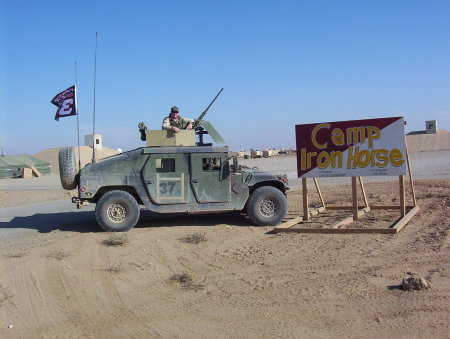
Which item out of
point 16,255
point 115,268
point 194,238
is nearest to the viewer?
point 115,268

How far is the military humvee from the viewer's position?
9773 mm

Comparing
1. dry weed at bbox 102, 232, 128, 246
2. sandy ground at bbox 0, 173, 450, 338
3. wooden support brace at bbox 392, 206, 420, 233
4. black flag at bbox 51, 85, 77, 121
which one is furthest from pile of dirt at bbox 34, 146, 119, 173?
sandy ground at bbox 0, 173, 450, 338

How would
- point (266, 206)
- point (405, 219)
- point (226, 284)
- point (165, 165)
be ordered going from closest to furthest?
point (226, 284) < point (405, 219) < point (165, 165) < point (266, 206)

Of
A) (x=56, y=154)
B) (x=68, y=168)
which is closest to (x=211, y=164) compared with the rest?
(x=68, y=168)

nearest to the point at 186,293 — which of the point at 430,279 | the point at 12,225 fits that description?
the point at 430,279

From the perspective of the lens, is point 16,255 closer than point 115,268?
No

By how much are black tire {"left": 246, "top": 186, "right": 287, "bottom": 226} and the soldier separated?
88.6 inches

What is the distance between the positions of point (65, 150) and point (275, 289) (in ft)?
20.6

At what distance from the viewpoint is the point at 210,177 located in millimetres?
9898

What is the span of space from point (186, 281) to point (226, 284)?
58 centimetres

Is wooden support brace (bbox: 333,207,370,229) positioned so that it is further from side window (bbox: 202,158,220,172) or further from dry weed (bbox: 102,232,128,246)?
dry weed (bbox: 102,232,128,246)

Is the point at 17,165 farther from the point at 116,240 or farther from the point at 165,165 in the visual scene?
the point at 116,240

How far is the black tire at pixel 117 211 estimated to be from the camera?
9641 mm

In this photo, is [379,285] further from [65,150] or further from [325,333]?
[65,150]
